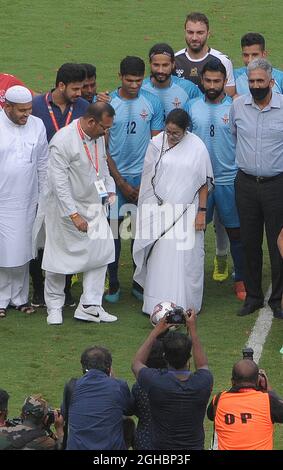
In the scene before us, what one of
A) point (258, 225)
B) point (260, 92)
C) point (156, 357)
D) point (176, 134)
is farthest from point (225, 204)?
point (156, 357)

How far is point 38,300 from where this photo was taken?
504 inches

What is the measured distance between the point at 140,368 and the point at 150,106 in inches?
171

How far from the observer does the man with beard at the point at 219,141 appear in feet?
41.1

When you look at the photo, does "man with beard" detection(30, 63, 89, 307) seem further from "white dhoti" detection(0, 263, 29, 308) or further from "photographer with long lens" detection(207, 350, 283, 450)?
"photographer with long lens" detection(207, 350, 283, 450)

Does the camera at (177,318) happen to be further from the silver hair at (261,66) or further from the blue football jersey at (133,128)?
the blue football jersey at (133,128)

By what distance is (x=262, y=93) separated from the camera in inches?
473

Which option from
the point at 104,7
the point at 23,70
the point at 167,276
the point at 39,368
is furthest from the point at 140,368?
the point at 104,7

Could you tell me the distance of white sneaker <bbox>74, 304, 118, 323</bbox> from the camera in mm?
12375

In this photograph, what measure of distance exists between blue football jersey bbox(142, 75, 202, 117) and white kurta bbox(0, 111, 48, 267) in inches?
49.9

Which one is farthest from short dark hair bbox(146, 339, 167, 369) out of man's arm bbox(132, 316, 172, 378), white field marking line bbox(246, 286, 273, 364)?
white field marking line bbox(246, 286, 273, 364)

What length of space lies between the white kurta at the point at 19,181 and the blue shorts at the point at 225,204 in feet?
5.22

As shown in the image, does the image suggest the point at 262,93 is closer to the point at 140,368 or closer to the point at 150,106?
the point at 150,106

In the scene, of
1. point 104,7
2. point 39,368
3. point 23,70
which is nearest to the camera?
point 39,368

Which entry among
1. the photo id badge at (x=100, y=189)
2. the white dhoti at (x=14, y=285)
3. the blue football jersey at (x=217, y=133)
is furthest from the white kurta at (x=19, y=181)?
the blue football jersey at (x=217, y=133)
